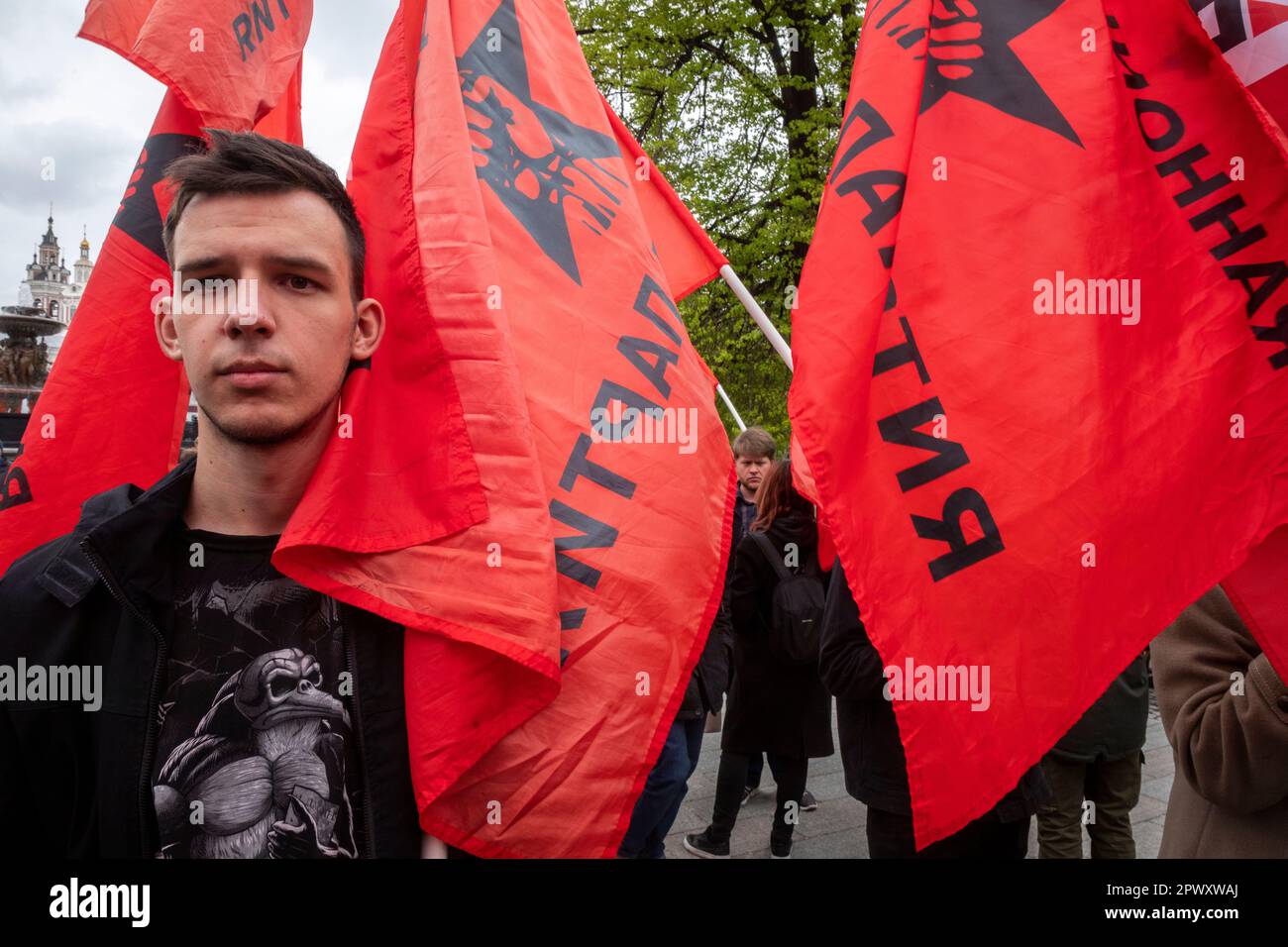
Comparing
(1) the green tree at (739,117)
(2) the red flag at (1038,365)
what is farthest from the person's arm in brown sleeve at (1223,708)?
(1) the green tree at (739,117)

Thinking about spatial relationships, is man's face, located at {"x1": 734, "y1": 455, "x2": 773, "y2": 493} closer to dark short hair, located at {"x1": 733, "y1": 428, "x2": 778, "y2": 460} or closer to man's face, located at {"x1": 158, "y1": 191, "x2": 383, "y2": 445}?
dark short hair, located at {"x1": 733, "y1": 428, "x2": 778, "y2": 460}

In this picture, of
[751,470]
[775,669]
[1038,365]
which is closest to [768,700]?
[775,669]

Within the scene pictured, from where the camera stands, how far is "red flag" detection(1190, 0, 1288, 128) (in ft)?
6.24

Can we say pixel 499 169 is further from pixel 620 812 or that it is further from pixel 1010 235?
pixel 620 812

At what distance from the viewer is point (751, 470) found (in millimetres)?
5172

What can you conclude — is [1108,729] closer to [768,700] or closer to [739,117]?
[768,700]

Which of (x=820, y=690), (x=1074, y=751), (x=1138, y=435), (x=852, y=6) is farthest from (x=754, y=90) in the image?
(x=1138, y=435)

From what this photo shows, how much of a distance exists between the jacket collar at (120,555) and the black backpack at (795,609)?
9.81 ft

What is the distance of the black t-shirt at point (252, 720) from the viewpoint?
1.43 meters

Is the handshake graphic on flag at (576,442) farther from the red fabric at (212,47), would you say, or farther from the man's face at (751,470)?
the man's face at (751,470)

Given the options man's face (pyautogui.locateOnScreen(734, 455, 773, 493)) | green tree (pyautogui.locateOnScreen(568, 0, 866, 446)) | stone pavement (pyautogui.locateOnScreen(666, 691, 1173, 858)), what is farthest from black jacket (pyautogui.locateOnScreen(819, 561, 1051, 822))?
green tree (pyautogui.locateOnScreen(568, 0, 866, 446))

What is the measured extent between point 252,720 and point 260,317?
70 cm

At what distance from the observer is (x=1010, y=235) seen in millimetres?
1952
